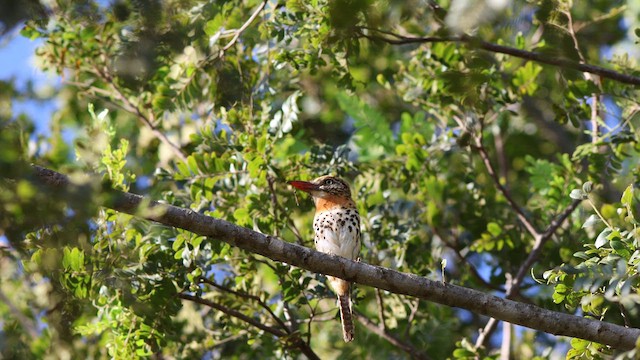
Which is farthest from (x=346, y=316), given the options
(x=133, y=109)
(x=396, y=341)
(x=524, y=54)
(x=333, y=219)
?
(x=133, y=109)

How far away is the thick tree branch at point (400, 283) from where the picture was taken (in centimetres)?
409

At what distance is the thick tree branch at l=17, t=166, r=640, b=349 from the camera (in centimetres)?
409

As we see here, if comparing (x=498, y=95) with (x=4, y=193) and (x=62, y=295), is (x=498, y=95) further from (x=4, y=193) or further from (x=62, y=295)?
(x=4, y=193)

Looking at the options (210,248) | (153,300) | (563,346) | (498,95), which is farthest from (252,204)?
(563,346)

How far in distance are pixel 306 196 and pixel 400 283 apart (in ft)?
6.26

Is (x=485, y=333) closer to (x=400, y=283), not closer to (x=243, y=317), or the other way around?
(x=243, y=317)

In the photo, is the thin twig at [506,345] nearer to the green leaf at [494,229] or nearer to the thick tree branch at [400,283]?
the green leaf at [494,229]

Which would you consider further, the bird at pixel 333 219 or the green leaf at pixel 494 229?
the green leaf at pixel 494 229

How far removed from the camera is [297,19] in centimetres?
545

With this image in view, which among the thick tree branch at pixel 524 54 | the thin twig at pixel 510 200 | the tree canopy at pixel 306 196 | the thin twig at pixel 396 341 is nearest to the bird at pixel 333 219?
the tree canopy at pixel 306 196

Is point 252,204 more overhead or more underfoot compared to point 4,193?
more overhead

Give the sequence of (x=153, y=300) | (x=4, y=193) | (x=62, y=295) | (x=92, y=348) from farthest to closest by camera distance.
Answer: (x=92, y=348) < (x=153, y=300) < (x=62, y=295) < (x=4, y=193)

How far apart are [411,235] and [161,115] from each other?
1929 millimetres

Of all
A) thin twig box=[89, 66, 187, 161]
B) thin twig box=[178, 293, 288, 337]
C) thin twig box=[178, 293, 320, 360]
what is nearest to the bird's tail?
thin twig box=[178, 293, 320, 360]
